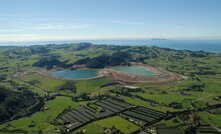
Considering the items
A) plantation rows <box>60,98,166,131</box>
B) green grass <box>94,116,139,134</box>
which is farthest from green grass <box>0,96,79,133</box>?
green grass <box>94,116,139,134</box>

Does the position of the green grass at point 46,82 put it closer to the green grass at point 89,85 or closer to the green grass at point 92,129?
the green grass at point 89,85

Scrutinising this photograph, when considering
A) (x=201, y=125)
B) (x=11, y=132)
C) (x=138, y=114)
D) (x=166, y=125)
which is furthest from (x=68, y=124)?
(x=201, y=125)

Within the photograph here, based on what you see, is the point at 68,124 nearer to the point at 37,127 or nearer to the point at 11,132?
the point at 37,127

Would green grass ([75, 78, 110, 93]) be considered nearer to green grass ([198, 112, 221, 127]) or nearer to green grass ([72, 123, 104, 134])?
green grass ([72, 123, 104, 134])

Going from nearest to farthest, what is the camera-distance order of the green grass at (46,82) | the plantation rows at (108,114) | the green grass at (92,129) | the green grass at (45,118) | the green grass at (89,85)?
the green grass at (92,129)
the green grass at (45,118)
the plantation rows at (108,114)
the green grass at (89,85)
the green grass at (46,82)

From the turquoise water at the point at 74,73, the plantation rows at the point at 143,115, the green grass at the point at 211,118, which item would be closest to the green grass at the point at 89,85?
the turquoise water at the point at 74,73

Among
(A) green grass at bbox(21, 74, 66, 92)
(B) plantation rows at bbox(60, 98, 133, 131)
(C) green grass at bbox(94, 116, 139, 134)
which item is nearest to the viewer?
(C) green grass at bbox(94, 116, 139, 134)

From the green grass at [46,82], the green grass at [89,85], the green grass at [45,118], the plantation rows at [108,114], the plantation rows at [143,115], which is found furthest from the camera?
the green grass at [46,82]
